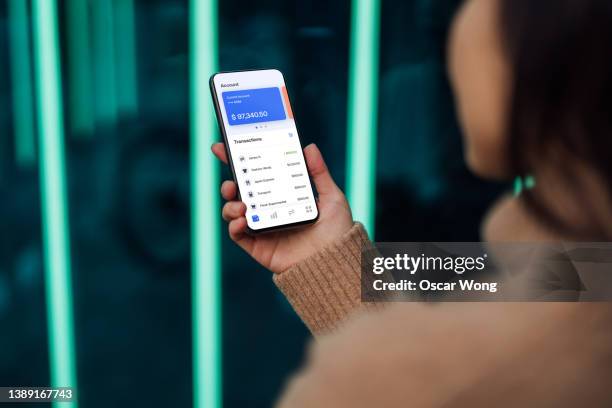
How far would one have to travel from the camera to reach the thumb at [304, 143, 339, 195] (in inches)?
37.4

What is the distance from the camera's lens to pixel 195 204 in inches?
46.8

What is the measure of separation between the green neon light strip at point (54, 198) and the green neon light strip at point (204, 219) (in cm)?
23

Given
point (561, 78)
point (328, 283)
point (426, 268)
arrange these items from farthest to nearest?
1. point (426, 268)
2. point (328, 283)
3. point (561, 78)

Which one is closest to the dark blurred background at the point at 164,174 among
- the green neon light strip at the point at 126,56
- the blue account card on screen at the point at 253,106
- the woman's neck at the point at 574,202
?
the green neon light strip at the point at 126,56

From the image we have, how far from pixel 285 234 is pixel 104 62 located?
0.49m

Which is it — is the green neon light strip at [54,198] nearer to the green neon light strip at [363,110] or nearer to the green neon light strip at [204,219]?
the green neon light strip at [204,219]

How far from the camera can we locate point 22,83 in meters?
1.16

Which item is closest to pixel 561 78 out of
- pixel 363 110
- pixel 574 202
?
pixel 574 202

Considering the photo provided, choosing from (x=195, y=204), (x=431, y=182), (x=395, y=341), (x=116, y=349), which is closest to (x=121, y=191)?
(x=195, y=204)

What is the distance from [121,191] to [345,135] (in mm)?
421

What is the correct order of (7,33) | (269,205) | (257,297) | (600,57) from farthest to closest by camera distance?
1. (257,297)
2. (7,33)
3. (269,205)
4. (600,57)

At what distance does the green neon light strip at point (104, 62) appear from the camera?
3.75ft

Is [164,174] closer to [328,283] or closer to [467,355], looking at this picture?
[328,283]

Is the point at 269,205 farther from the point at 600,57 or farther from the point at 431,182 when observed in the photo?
the point at 600,57
